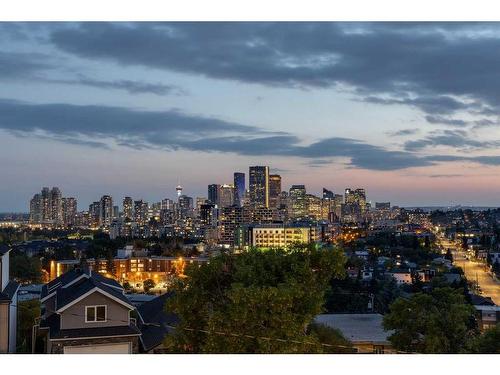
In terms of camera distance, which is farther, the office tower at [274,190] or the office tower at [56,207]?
the office tower at [274,190]

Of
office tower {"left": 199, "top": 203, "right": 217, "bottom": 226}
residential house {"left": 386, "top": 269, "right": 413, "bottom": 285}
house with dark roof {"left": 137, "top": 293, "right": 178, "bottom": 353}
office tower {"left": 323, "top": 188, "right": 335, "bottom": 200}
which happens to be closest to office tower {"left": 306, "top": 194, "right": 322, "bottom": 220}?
office tower {"left": 323, "top": 188, "right": 335, "bottom": 200}

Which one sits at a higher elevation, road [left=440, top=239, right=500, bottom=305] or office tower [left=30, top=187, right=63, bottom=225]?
office tower [left=30, top=187, right=63, bottom=225]

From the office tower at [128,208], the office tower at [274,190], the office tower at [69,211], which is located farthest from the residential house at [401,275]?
the office tower at [274,190]

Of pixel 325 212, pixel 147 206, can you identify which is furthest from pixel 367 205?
pixel 147 206

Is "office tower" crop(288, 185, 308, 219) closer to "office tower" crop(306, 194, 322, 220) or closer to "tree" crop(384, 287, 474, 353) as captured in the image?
"office tower" crop(306, 194, 322, 220)

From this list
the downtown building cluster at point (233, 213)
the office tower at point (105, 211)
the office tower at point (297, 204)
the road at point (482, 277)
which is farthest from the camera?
the office tower at point (297, 204)

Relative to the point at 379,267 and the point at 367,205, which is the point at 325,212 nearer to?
the point at 367,205

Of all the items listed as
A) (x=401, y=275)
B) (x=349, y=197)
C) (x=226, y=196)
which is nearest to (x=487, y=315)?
(x=401, y=275)

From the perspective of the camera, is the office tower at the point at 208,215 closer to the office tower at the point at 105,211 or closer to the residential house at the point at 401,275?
the office tower at the point at 105,211
